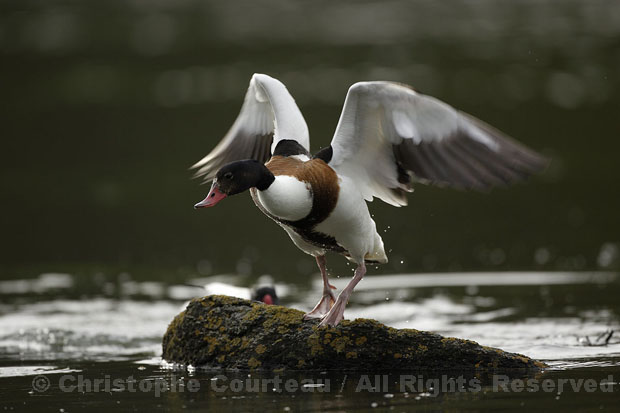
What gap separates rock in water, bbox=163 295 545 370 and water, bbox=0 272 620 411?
129mm

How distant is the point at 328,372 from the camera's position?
7980 mm

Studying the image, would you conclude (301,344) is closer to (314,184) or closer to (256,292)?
(314,184)

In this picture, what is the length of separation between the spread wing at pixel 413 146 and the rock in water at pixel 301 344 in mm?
1297

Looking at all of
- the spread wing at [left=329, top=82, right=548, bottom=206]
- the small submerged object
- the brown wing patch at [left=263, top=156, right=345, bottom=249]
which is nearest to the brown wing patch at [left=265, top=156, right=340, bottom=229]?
the brown wing patch at [left=263, top=156, right=345, bottom=249]

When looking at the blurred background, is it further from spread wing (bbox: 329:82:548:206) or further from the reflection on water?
spread wing (bbox: 329:82:548:206)

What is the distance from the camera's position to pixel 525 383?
23.8ft

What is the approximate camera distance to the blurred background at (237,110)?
1590 centimetres

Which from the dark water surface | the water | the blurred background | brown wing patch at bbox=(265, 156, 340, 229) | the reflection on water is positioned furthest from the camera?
the blurred background

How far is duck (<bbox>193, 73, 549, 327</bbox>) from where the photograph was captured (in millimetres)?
7707

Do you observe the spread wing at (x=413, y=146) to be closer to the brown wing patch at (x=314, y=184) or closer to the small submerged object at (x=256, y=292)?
the brown wing patch at (x=314, y=184)

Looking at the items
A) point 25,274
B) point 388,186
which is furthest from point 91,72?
point 388,186

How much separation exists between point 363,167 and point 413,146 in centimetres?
54

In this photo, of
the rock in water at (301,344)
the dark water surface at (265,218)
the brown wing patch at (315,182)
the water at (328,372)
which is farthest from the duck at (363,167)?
the dark water surface at (265,218)

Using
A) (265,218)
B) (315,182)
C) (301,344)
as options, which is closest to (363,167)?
(315,182)
